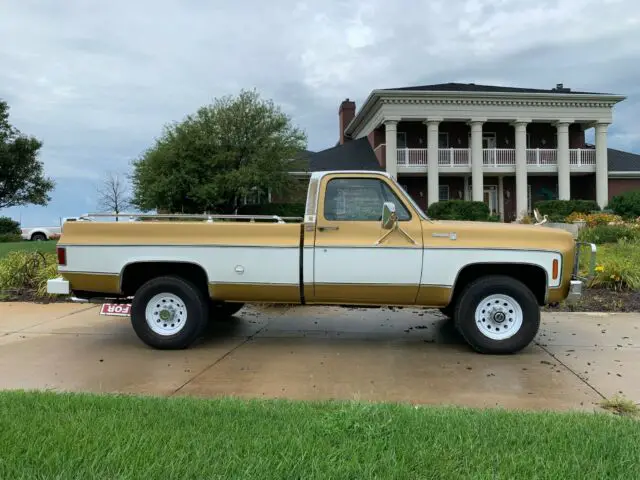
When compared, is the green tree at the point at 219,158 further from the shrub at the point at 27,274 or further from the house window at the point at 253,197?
the shrub at the point at 27,274

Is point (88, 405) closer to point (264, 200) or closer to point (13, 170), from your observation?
point (264, 200)

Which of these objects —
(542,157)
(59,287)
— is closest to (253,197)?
(542,157)

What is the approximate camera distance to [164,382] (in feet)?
17.3

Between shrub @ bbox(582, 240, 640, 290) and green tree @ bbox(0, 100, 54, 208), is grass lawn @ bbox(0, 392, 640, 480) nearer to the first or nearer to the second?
shrub @ bbox(582, 240, 640, 290)

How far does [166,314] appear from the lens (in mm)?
6500

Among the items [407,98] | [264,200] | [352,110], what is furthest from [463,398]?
[352,110]

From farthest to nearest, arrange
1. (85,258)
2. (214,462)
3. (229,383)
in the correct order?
(85,258)
(229,383)
(214,462)

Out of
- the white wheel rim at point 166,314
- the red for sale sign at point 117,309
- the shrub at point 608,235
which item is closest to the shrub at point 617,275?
the shrub at point 608,235

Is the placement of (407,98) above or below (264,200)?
above

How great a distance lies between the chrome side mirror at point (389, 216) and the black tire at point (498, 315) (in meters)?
1.13

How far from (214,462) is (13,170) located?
108 ft

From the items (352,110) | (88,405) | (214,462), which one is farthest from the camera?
(352,110)

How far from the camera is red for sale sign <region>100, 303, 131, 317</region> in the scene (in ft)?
21.8

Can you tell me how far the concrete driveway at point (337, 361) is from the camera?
16.4ft
